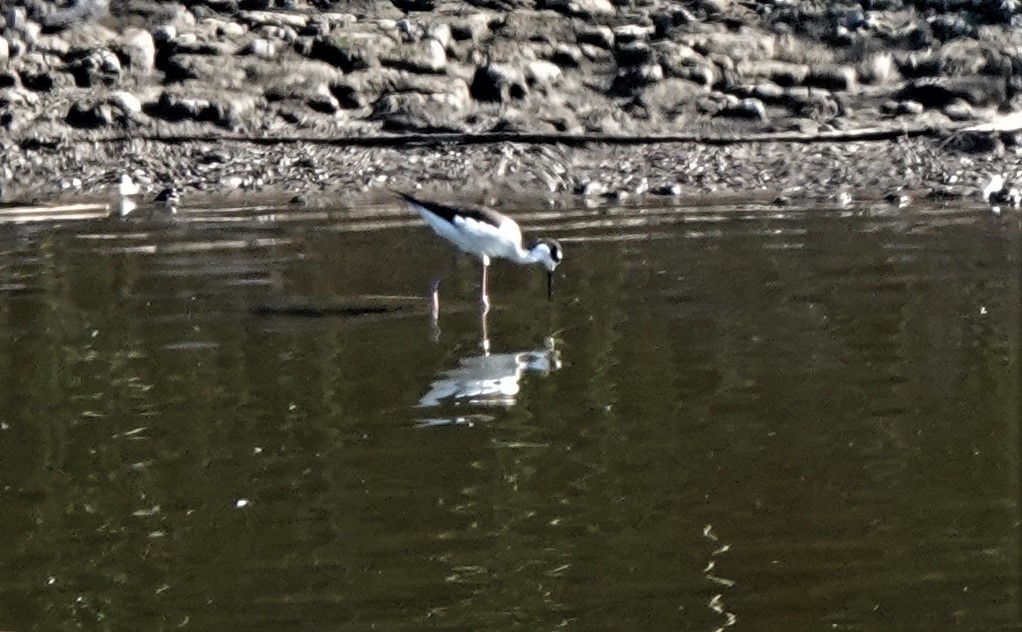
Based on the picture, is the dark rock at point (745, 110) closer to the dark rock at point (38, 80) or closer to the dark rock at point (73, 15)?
the dark rock at point (73, 15)

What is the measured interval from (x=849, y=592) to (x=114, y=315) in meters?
6.08

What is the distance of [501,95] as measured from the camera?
17.3m

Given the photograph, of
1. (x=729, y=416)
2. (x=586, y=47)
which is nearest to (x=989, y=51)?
(x=586, y=47)

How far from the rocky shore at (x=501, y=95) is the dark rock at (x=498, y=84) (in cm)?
2

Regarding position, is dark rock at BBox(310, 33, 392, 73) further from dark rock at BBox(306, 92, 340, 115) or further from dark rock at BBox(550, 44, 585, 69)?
dark rock at BBox(550, 44, 585, 69)

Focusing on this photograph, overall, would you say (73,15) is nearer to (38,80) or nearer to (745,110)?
(38,80)

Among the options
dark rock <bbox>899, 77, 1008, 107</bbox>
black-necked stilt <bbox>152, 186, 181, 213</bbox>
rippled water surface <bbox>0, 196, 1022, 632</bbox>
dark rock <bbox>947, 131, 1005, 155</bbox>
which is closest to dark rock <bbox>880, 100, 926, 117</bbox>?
dark rock <bbox>899, 77, 1008, 107</bbox>

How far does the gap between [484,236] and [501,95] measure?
5676mm

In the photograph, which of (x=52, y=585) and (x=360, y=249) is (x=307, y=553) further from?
(x=360, y=249)

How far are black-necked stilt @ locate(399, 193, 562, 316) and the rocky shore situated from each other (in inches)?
146

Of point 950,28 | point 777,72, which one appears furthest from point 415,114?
point 950,28

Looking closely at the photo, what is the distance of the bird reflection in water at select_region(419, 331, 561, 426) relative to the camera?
8.85 m

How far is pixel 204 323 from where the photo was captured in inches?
427

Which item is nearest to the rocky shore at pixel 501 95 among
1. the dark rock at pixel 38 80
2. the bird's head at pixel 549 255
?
the dark rock at pixel 38 80
